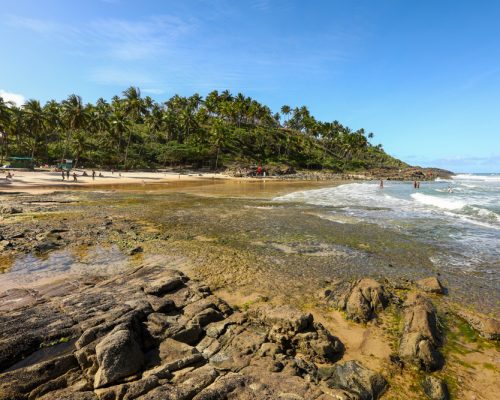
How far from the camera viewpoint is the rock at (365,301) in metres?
8.18

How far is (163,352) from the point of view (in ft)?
19.0

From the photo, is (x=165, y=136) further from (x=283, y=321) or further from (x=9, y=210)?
(x=283, y=321)

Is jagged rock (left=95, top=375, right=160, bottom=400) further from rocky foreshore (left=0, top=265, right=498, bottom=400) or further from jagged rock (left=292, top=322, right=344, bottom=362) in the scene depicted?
jagged rock (left=292, top=322, right=344, bottom=362)

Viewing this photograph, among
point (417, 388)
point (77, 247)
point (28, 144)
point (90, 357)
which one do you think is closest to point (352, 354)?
point (417, 388)

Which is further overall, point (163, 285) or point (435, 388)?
point (163, 285)

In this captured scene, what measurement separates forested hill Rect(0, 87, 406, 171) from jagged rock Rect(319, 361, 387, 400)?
71266 millimetres

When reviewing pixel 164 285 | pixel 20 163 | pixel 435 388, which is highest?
pixel 20 163

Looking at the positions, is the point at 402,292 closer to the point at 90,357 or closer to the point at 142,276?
the point at 142,276

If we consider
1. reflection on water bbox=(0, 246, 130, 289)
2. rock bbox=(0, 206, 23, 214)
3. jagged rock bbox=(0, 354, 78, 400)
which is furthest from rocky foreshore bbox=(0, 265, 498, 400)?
rock bbox=(0, 206, 23, 214)

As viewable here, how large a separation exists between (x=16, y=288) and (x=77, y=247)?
5.05m

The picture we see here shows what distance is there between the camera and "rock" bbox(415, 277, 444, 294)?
31.9ft

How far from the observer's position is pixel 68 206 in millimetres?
25516

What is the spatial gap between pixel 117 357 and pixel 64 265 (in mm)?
8193

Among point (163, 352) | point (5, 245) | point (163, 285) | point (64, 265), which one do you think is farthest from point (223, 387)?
point (5, 245)
